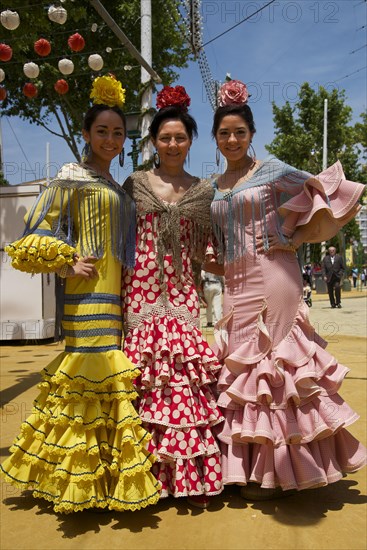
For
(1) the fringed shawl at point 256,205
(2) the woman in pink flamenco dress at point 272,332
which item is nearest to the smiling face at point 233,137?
(2) the woman in pink flamenco dress at point 272,332

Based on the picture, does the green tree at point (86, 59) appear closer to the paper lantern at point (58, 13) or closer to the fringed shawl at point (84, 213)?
the paper lantern at point (58, 13)

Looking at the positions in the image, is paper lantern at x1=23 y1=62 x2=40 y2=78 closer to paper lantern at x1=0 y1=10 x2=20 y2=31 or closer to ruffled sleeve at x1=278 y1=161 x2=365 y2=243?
paper lantern at x1=0 y1=10 x2=20 y2=31

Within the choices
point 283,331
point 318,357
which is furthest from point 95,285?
point 318,357

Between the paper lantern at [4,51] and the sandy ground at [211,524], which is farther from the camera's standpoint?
the paper lantern at [4,51]

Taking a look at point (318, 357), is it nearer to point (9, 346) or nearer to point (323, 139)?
point (9, 346)

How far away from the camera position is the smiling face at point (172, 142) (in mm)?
2721

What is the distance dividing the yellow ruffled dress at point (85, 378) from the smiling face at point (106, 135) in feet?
0.48

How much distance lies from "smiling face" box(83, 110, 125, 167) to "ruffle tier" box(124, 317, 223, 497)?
0.93 metres

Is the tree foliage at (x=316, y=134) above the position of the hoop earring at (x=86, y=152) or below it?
above

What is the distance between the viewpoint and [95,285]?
253cm

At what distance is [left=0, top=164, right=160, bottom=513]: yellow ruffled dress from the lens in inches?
90.7

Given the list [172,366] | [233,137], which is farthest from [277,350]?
[233,137]

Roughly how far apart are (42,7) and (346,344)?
6765mm

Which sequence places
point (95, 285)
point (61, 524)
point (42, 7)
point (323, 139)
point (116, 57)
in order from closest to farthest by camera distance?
point (61, 524) → point (95, 285) → point (42, 7) → point (116, 57) → point (323, 139)
